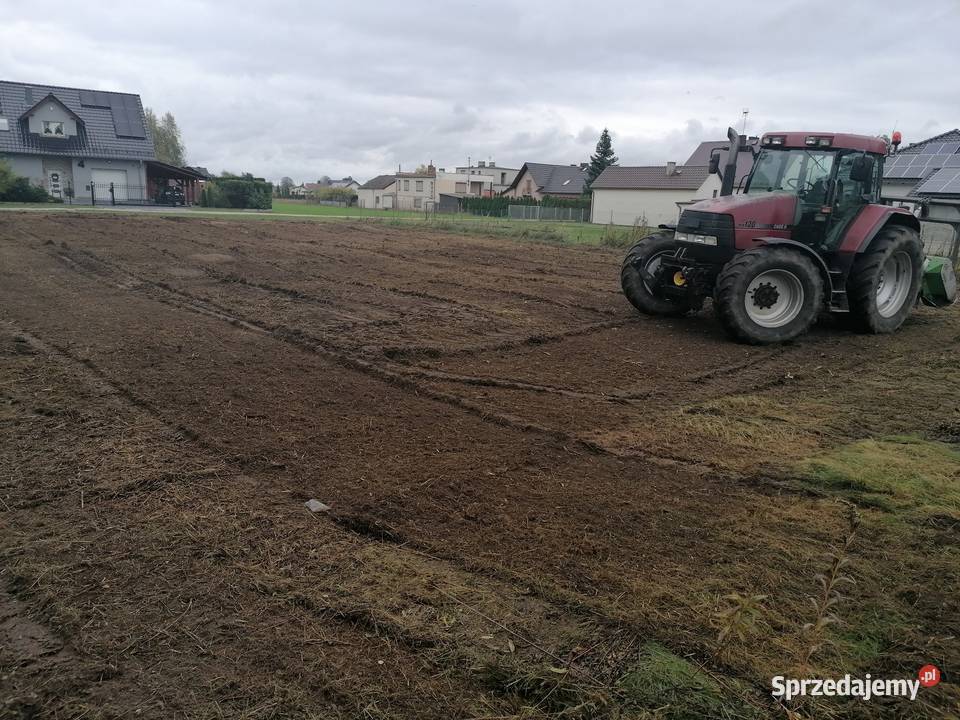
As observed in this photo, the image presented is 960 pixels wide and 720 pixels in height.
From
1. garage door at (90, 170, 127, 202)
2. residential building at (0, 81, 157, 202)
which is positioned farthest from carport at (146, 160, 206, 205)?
garage door at (90, 170, 127, 202)

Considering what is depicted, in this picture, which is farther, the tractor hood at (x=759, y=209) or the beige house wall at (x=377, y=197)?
the beige house wall at (x=377, y=197)

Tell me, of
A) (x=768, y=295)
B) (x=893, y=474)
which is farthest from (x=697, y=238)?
(x=893, y=474)

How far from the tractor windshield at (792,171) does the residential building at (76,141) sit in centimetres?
4097

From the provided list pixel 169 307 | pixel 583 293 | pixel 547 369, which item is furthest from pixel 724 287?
pixel 169 307

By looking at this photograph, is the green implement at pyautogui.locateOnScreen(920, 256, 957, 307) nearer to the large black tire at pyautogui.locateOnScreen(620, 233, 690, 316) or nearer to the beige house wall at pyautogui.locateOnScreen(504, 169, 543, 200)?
the large black tire at pyautogui.locateOnScreen(620, 233, 690, 316)

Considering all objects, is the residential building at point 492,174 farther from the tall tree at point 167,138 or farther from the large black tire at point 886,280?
the large black tire at point 886,280

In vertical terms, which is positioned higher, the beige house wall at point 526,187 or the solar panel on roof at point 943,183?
the beige house wall at point 526,187

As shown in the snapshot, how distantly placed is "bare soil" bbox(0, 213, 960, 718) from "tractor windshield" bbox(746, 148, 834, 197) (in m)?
2.20

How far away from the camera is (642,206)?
2096 inches

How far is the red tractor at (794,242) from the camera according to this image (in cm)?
838

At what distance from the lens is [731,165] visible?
9633mm

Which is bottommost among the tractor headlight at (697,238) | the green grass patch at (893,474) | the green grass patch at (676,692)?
the green grass patch at (676,692)

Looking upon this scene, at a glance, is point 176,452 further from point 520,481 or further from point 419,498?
point 520,481

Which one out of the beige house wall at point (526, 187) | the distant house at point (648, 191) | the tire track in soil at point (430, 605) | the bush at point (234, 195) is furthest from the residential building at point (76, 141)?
the tire track in soil at point (430, 605)
